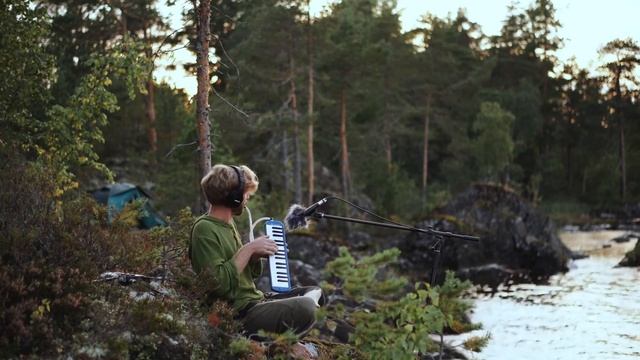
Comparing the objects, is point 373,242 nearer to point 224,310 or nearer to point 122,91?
point 122,91

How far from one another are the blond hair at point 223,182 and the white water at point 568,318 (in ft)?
32.6

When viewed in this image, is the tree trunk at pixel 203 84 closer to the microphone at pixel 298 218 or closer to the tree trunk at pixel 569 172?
the microphone at pixel 298 218

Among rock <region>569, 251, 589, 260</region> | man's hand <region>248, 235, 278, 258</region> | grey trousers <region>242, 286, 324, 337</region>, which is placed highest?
man's hand <region>248, 235, 278, 258</region>

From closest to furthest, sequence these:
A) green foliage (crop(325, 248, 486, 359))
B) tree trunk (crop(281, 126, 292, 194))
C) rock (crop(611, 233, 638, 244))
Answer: green foliage (crop(325, 248, 486, 359))
tree trunk (crop(281, 126, 292, 194))
rock (crop(611, 233, 638, 244))

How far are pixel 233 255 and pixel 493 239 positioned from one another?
86.7 ft

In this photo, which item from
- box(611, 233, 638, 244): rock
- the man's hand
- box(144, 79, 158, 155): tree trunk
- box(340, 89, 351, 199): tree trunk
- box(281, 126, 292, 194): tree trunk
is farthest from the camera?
box(340, 89, 351, 199): tree trunk

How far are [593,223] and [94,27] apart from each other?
117 ft

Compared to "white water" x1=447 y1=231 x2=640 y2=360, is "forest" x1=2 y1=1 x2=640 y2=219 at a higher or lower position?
higher

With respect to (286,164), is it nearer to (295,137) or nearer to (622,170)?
(295,137)

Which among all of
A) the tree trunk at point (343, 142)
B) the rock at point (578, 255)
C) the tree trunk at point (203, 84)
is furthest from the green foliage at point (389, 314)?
the tree trunk at point (343, 142)

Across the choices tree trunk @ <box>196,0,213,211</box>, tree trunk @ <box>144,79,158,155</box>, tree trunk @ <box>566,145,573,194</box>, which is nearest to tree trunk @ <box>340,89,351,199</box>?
tree trunk @ <box>144,79,158,155</box>

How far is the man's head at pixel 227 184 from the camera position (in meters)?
6.11

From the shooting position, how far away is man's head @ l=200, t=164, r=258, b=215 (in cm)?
611

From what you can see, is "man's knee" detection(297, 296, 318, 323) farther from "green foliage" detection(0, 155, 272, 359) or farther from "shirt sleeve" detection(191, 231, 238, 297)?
"shirt sleeve" detection(191, 231, 238, 297)
